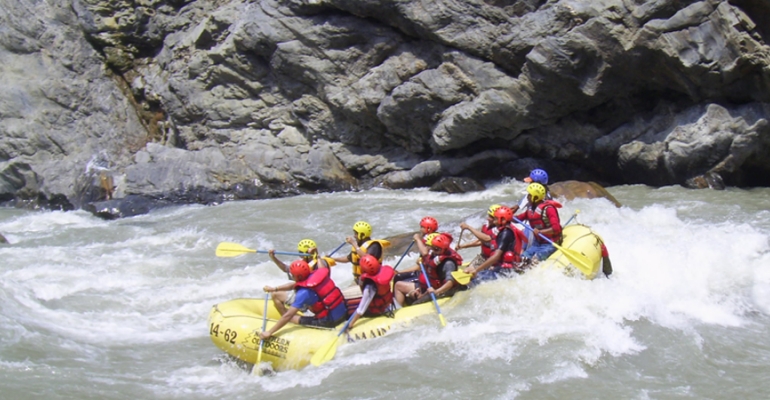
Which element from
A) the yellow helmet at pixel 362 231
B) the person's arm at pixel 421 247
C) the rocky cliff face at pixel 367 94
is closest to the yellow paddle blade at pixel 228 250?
the yellow helmet at pixel 362 231

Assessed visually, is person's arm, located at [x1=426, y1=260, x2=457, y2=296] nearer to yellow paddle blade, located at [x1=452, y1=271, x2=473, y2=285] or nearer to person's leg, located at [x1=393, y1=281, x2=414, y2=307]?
yellow paddle blade, located at [x1=452, y1=271, x2=473, y2=285]

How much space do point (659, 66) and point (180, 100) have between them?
1172cm

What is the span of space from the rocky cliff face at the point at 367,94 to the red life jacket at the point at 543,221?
655cm

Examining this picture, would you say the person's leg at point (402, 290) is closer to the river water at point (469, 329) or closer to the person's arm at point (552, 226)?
the river water at point (469, 329)

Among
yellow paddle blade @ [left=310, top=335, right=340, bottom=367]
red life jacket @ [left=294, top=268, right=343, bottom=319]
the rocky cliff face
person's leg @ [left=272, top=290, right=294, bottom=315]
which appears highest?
the rocky cliff face

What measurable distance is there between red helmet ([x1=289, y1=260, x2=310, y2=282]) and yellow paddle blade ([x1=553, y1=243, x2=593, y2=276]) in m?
2.60

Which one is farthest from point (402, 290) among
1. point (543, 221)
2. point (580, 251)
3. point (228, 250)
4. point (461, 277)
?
point (228, 250)

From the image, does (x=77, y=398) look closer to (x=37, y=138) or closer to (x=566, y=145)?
(x=566, y=145)

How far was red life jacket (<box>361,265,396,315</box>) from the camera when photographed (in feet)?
20.4

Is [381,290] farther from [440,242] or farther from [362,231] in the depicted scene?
[362,231]

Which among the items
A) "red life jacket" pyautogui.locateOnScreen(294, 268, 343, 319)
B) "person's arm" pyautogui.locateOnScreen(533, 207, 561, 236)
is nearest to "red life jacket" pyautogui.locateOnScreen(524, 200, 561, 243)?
"person's arm" pyautogui.locateOnScreen(533, 207, 561, 236)

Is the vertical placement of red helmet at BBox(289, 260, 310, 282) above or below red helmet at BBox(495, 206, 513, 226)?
below

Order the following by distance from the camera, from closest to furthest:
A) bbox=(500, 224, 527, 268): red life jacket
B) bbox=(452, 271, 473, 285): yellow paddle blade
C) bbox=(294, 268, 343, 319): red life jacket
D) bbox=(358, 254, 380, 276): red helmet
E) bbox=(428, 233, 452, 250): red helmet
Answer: bbox=(294, 268, 343, 319): red life jacket, bbox=(358, 254, 380, 276): red helmet, bbox=(452, 271, 473, 285): yellow paddle blade, bbox=(428, 233, 452, 250): red helmet, bbox=(500, 224, 527, 268): red life jacket

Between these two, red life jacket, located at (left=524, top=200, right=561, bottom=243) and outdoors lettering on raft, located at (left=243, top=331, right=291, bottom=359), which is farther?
red life jacket, located at (left=524, top=200, right=561, bottom=243)
